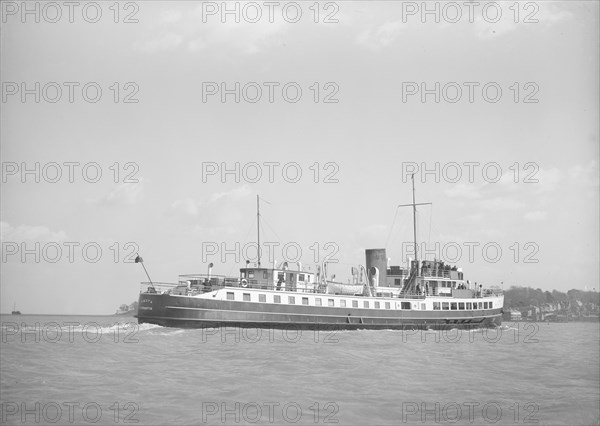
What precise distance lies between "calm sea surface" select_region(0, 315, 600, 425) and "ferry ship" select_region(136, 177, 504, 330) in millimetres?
7956

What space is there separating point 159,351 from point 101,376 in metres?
7.23

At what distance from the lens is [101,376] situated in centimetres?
2075

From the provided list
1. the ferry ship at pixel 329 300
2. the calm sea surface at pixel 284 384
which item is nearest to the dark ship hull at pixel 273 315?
the ferry ship at pixel 329 300

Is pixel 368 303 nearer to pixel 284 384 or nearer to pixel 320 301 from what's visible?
pixel 320 301

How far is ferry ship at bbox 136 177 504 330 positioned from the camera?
131ft

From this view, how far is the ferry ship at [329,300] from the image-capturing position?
131 feet

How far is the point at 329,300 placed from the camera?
46156mm

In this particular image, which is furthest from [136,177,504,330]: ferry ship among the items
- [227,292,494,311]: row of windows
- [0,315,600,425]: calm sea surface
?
[0,315,600,425]: calm sea surface

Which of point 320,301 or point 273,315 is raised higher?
point 320,301

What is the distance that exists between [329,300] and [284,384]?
26183mm

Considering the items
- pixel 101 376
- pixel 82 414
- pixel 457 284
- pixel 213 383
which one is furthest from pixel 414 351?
pixel 457 284

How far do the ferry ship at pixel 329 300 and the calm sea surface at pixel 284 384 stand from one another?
7956mm

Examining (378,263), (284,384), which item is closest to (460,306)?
(378,263)

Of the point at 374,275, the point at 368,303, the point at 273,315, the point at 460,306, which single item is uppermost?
the point at 374,275
